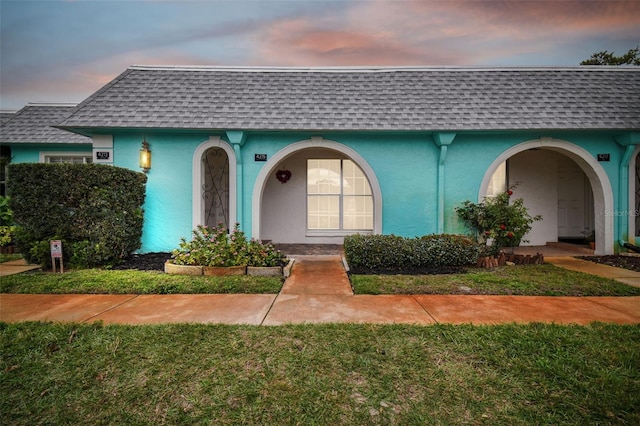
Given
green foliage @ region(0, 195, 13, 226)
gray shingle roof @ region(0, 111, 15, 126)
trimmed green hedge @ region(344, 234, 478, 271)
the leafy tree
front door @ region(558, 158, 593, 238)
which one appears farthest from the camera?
the leafy tree

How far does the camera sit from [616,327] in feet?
10.4

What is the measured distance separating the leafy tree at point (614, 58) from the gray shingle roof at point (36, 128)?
26.9 m

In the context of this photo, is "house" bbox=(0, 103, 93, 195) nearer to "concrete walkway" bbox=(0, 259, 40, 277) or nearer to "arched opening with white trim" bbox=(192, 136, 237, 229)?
"arched opening with white trim" bbox=(192, 136, 237, 229)

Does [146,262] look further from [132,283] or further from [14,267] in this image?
[14,267]

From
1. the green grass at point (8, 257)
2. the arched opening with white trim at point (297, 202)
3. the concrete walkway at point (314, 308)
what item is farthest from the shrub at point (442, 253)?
the green grass at point (8, 257)

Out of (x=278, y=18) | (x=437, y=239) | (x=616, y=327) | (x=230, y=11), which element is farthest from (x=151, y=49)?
(x=616, y=327)

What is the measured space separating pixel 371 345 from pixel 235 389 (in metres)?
1.30

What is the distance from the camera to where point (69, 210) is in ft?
18.9

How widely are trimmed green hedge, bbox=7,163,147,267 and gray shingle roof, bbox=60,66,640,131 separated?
1633mm

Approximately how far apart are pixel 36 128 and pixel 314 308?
1165 centimetres

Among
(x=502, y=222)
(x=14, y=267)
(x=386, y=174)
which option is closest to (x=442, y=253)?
(x=502, y=222)

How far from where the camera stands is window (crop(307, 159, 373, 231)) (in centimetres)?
928

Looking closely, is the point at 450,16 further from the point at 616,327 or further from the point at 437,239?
the point at 616,327

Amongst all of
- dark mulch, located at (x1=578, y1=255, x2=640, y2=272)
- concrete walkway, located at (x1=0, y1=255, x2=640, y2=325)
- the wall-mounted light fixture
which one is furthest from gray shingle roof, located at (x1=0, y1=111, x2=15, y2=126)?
dark mulch, located at (x1=578, y1=255, x2=640, y2=272)
